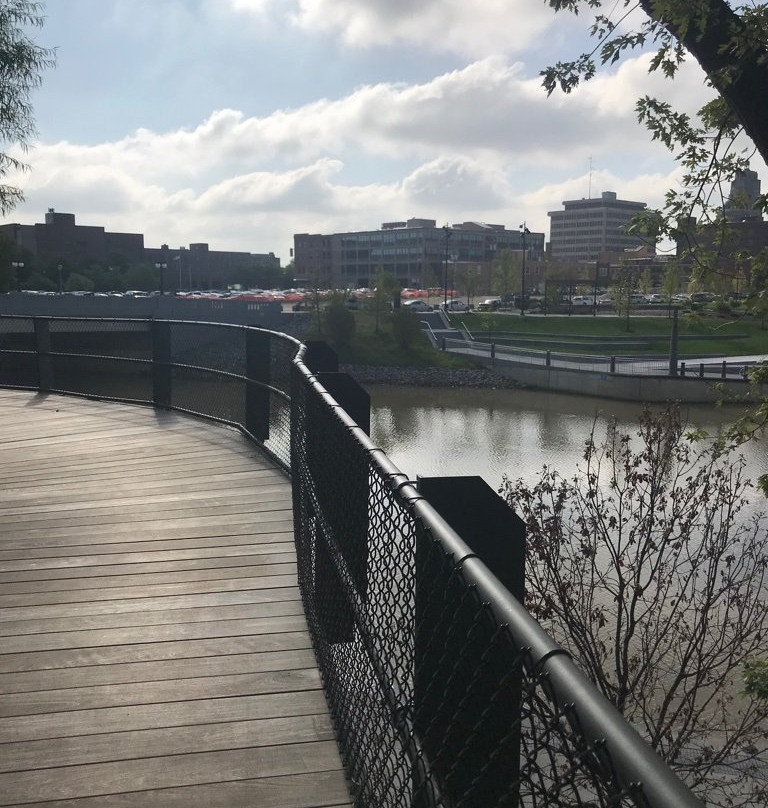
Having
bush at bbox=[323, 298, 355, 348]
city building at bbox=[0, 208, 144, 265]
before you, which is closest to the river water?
bush at bbox=[323, 298, 355, 348]

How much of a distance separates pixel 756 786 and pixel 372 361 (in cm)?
4799

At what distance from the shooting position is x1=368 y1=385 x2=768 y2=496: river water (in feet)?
81.5

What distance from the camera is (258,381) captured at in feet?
24.9

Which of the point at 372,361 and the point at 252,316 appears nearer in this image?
the point at 252,316

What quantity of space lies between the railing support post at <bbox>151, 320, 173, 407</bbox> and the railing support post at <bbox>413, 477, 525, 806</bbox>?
755cm

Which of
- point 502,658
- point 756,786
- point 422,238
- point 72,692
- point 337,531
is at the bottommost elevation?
point 756,786

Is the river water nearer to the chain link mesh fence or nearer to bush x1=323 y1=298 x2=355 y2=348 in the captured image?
bush x1=323 y1=298 x2=355 y2=348

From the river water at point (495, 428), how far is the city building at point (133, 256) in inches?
2477

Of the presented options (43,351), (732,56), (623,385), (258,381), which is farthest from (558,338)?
(732,56)

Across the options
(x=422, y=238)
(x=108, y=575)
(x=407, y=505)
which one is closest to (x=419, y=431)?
(x=108, y=575)

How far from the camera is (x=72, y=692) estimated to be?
10.4 feet

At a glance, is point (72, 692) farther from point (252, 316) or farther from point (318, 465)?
point (252, 316)

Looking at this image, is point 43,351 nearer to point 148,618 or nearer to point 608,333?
point 148,618

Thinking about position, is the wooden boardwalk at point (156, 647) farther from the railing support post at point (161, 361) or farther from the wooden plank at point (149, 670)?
the railing support post at point (161, 361)
